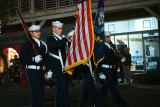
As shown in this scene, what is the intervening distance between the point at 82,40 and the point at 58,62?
2.21 feet

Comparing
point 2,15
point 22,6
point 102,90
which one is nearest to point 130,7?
point 2,15

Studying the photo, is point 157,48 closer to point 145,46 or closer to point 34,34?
point 145,46

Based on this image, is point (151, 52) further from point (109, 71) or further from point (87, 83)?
point (87, 83)

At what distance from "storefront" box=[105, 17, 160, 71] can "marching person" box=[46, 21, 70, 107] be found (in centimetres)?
1276

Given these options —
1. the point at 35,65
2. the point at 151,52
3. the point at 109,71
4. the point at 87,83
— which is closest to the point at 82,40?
the point at 87,83

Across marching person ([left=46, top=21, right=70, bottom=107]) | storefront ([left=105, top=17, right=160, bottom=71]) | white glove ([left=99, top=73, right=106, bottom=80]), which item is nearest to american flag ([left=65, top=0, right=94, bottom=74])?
marching person ([left=46, top=21, right=70, bottom=107])

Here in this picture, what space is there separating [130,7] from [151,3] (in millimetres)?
1117

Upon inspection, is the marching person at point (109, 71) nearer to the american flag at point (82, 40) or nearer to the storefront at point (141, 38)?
the american flag at point (82, 40)

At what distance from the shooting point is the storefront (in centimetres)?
2002

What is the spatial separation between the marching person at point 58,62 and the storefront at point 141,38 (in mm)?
12760

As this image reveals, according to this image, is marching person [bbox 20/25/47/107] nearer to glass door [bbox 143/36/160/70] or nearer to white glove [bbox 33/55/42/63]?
white glove [bbox 33/55/42/63]

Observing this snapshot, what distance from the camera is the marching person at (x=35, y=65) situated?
24.7 ft

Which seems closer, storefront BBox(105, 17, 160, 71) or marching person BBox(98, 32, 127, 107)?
marching person BBox(98, 32, 127, 107)

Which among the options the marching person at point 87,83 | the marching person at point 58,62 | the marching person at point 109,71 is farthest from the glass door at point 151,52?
the marching person at point 58,62
